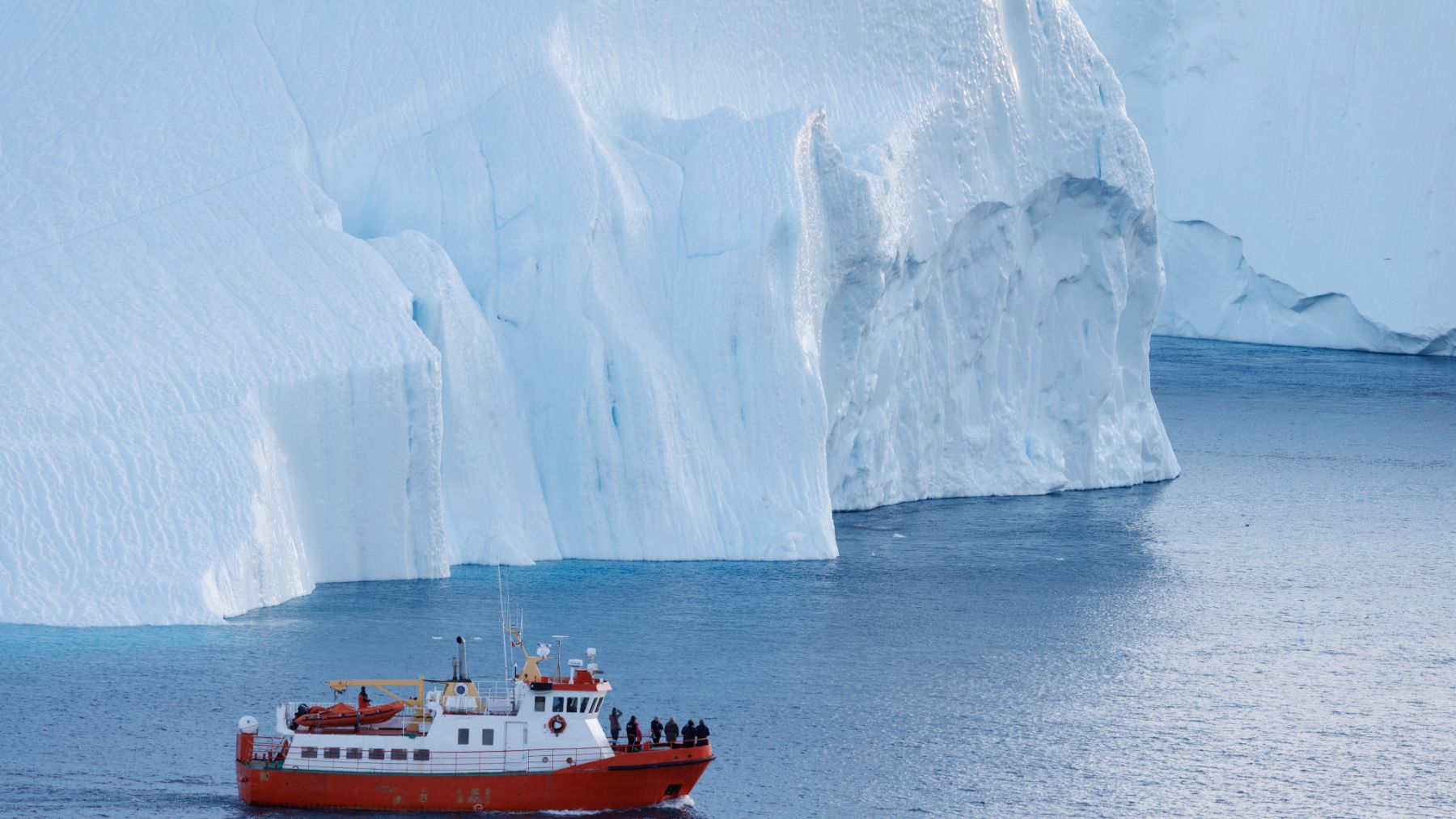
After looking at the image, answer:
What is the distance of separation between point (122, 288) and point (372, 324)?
354cm

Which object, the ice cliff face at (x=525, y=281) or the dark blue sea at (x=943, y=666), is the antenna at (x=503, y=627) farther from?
the ice cliff face at (x=525, y=281)

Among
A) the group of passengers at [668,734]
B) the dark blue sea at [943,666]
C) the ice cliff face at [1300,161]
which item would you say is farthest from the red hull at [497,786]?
the ice cliff face at [1300,161]

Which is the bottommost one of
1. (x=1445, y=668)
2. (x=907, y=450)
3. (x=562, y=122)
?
(x=1445, y=668)

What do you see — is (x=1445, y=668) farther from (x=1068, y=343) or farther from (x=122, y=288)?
(x=122, y=288)

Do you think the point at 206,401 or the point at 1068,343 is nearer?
the point at 206,401

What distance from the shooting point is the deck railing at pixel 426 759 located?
20453 mm

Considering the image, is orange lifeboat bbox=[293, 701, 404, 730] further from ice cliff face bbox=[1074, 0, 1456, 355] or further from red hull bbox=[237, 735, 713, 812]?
ice cliff face bbox=[1074, 0, 1456, 355]

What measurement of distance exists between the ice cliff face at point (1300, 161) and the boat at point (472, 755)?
45.0 m

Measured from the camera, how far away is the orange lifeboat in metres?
20.6

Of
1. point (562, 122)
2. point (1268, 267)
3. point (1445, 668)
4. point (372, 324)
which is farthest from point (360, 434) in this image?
point (1268, 267)

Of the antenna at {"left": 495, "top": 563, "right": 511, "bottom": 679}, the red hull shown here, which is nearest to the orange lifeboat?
the red hull

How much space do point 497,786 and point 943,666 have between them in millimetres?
7279

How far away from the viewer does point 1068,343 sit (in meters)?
39.3

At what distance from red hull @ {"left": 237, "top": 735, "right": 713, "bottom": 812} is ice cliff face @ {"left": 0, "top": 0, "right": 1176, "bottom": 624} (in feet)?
19.9
